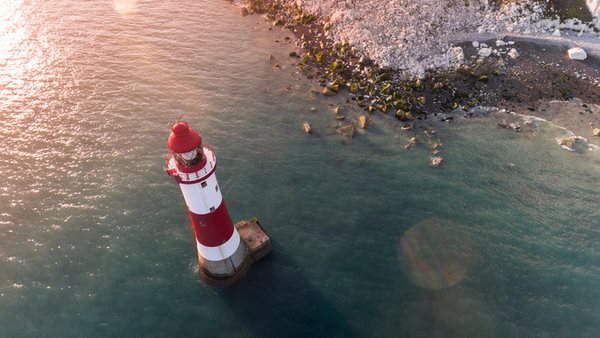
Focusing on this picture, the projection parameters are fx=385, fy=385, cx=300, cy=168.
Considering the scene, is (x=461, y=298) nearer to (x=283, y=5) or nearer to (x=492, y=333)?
(x=492, y=333)

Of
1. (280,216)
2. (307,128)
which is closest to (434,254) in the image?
(280,216)

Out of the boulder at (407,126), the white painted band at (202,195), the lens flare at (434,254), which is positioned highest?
the white painted band at (202,195)

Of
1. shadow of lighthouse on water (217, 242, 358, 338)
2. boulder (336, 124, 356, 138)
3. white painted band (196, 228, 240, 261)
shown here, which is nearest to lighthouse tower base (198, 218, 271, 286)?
white painted band (196, 228, 240, 261)

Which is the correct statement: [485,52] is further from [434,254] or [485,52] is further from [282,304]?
[282,304]

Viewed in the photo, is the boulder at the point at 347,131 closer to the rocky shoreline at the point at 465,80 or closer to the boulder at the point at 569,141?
the rocky shoreline at the point at 465,80

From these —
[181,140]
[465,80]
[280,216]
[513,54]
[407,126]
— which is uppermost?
[181,140]

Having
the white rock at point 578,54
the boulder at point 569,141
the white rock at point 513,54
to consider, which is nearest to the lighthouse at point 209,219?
the boulder at point 569,141

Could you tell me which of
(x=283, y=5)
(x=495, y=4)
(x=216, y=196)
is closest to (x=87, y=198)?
(x=216, y=196)
